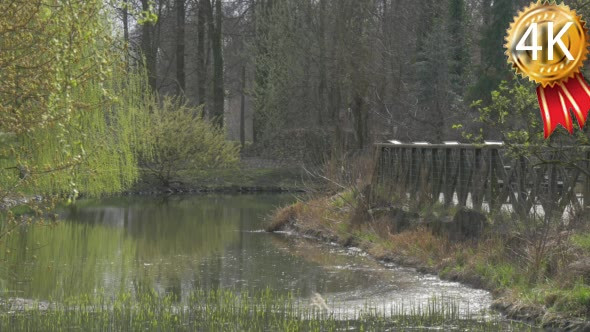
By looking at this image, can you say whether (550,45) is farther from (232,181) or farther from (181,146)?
(232,181)

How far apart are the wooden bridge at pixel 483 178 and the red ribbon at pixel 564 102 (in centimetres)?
50

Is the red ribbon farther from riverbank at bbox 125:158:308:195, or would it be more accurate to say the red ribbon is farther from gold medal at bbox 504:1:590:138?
riverbank at bbox 125:158:308:195

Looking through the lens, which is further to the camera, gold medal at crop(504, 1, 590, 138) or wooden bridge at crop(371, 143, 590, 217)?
wooden bridge at crop(371, 143, 590, 217)

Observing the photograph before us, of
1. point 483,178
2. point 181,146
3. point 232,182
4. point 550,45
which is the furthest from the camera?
point 232,182

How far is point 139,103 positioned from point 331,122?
70.9 ft

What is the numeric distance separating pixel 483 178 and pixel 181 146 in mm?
24346

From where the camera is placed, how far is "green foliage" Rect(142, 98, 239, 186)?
42.8 meters

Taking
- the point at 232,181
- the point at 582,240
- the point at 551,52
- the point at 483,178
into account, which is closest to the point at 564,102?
the point at 551,52

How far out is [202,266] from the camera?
66.6 ft

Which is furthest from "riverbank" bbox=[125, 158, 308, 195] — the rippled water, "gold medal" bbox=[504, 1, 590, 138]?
"gold medal" bbox=[504, 1, 590, 138]

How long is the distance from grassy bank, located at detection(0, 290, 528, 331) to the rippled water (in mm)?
623

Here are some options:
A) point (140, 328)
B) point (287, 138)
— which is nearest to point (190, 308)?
point (140, 328)

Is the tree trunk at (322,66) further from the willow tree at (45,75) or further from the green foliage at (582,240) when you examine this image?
the willow tree at (45,75)

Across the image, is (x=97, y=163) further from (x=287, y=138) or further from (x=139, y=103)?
(x=287, y=138)
